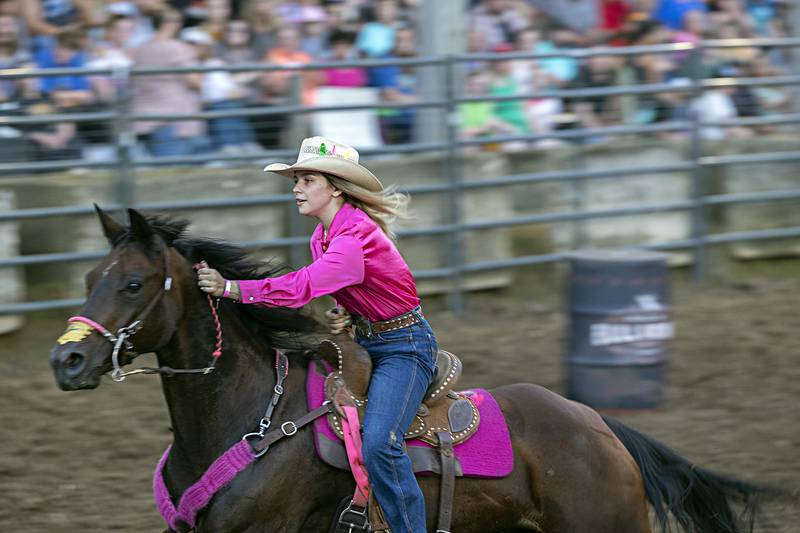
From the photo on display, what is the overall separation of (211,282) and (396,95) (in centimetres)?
549

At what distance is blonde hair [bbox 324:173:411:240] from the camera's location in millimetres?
4137

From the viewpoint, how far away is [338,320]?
4258mm

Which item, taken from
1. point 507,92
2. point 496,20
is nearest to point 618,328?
point 507,92

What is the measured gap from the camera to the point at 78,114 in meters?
7.81

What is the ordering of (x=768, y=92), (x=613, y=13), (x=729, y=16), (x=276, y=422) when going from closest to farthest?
(x=276, y=422)
(x=768, y=92)
(x=613, y=13)
(x=729, y=16)

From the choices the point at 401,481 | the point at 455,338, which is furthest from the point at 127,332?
the point at 455,338

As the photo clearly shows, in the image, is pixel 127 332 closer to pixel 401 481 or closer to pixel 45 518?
pixel 401 481

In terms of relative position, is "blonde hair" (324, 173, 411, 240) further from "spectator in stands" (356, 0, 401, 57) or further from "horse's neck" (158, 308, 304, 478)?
"spectator in stands" (356, 0, 401, 57)

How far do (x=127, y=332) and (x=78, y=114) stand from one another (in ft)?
14.6

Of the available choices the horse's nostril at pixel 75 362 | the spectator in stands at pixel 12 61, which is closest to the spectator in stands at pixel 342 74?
the spectator in stands at pixel 12 61

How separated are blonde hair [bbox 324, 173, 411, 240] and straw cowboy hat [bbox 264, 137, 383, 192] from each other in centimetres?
3

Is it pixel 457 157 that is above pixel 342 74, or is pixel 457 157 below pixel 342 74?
below

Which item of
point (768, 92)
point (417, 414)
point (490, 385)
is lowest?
point (490, 385)

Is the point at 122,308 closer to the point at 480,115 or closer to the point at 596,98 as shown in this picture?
the point at 480,115
